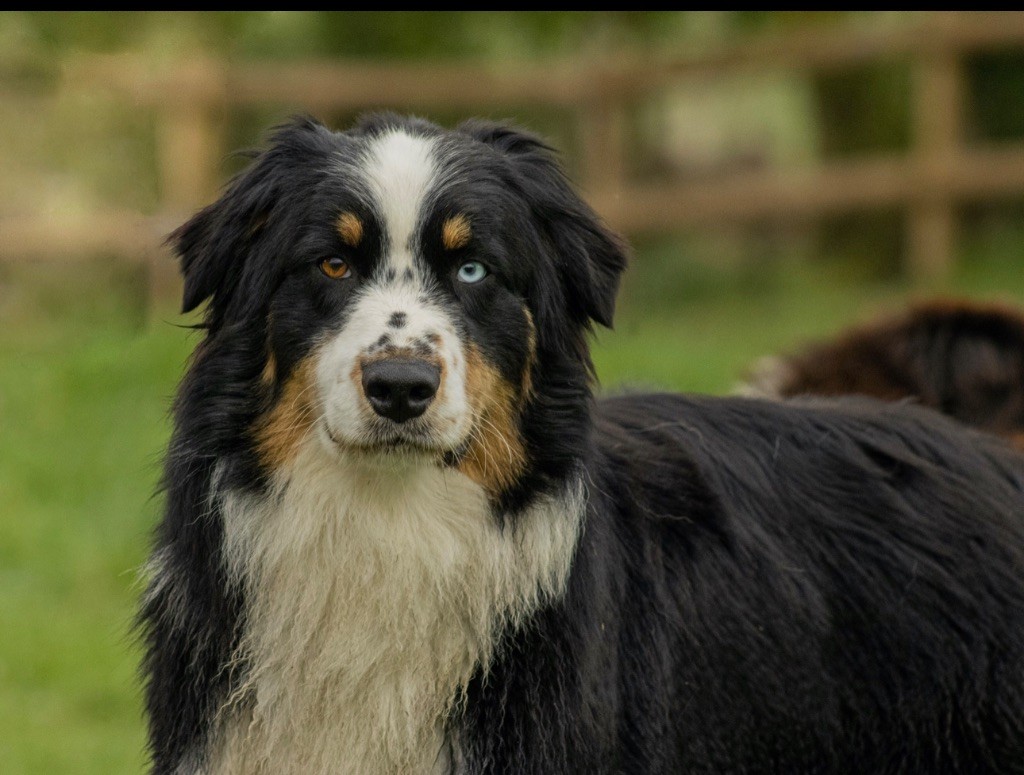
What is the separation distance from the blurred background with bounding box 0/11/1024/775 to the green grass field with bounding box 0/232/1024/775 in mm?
29

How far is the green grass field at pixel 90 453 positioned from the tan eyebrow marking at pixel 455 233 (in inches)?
45.9

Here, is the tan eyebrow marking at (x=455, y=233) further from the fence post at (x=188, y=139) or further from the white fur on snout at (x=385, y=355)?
the fence post at (x=188, y=139)

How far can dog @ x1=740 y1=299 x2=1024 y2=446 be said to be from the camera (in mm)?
5750

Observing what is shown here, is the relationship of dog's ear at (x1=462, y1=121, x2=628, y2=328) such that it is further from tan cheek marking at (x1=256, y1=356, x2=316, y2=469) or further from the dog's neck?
tan cheek marking at (x1=256, y1=356, x2=316, y2=469)

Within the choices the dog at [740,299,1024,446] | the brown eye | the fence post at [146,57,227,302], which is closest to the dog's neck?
the brown eye

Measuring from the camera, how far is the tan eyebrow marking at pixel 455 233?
393 cm

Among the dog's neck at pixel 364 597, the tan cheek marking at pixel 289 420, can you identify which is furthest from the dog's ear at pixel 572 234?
the tan cheek marking at pixel 289 420

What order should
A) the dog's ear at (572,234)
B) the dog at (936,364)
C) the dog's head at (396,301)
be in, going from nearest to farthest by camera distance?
the dog's head at (396,301), the dog's ear at (572,234), the dog at (936,364)

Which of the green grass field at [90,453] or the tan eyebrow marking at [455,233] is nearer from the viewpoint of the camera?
the tan eyebrow marking at [455,233]

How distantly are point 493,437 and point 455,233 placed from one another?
0.55m

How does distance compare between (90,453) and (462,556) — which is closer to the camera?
(462,556)

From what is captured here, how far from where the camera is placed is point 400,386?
3.68m

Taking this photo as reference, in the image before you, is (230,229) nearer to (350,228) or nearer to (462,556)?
(350,228)

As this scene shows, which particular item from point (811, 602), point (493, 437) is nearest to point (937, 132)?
point (811, 602)
